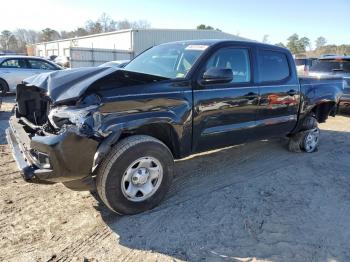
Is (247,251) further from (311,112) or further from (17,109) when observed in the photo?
(311,112)

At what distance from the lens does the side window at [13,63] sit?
43.1 ft

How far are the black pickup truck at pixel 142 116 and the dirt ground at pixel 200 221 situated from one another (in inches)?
14.9

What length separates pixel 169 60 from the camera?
15.4 feet

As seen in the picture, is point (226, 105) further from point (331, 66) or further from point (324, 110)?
point (331, 66)

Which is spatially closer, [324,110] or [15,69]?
[324,110]

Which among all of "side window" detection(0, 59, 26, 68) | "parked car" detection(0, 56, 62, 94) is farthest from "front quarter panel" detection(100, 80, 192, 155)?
"side window" detection(0, 59, 26, 68)

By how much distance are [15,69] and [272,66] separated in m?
10.9

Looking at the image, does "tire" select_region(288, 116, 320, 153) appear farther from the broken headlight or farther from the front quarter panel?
the broken headlight

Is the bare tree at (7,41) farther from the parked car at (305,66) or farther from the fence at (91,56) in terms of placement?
the parked car at (305,66)

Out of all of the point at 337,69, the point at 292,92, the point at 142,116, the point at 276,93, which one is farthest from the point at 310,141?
the point at 337,69

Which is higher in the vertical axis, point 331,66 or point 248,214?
point 331,66

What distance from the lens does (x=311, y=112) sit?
251 inches

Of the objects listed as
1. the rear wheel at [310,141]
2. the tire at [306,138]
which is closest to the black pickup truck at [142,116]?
the tire at [306,138]

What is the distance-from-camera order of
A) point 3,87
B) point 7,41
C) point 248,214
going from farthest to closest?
point 7,41 → point 3,87 → point 248,214
